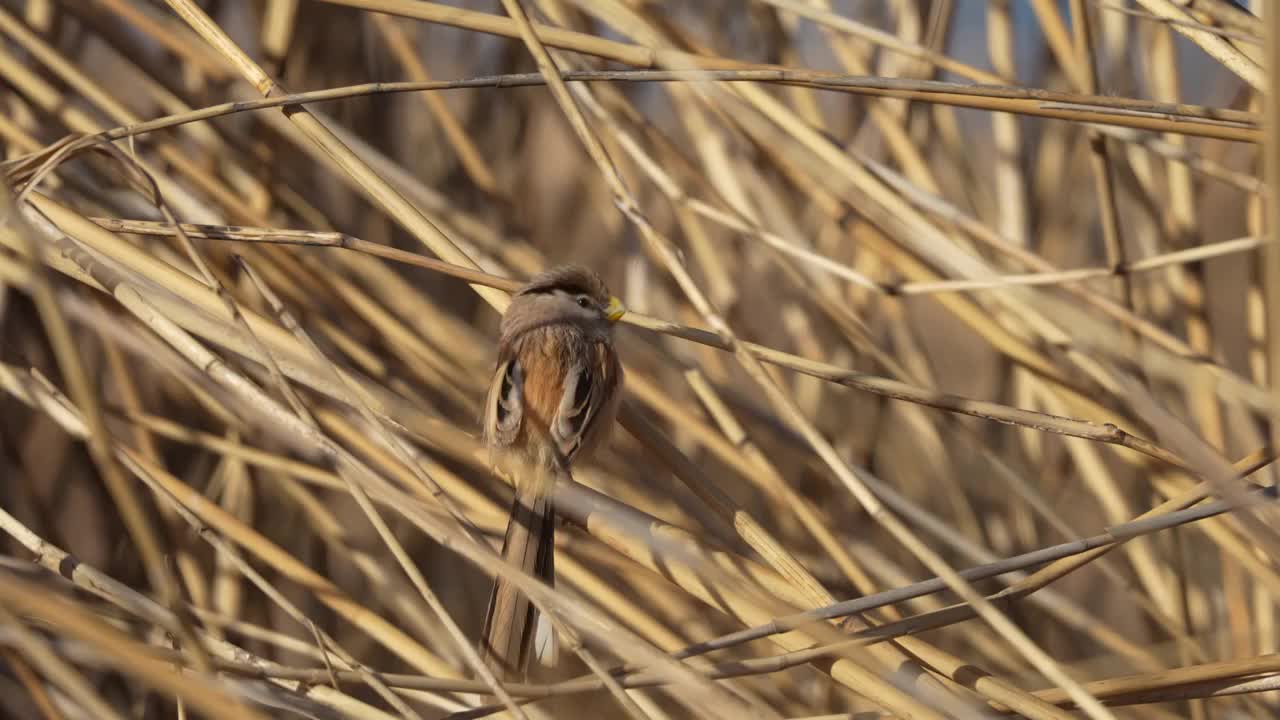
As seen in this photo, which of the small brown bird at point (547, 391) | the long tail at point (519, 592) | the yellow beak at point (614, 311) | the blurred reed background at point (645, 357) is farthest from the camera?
the yellow beak at point (614, 311)

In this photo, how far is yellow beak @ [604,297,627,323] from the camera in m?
2.17

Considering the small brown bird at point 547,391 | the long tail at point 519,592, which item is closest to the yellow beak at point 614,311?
the small brown bird at point 547,391

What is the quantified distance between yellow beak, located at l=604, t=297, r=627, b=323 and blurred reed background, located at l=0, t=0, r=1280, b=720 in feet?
0.45

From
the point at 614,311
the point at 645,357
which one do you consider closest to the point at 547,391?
the point at 614,311

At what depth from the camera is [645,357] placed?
273cm

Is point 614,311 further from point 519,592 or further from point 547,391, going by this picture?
point 519,592

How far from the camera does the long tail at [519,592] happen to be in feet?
5.53

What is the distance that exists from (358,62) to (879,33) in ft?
5.15

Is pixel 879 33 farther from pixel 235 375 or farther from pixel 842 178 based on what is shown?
pixel 235 375

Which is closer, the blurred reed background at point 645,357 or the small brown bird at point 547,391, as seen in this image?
the blurred reed background at point 645,357

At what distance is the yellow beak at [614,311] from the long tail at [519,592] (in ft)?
1.51

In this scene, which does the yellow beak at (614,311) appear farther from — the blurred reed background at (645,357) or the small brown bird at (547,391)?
the blurred reed background at (645,357)

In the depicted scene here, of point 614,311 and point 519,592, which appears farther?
point 614,311

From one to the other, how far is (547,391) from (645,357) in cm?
49
